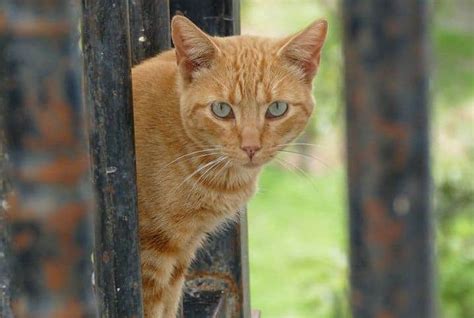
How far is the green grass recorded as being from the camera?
632cm

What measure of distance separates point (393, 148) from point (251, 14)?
23.8 feet

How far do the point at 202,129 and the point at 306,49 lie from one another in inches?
14.6

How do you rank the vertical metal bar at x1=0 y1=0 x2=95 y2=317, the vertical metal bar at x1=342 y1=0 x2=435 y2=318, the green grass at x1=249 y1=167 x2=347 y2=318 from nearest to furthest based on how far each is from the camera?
the vertical metal bar at x1=342 y1=0 x2=435 y2=318 < the vertical metal bar at x1=0 y1=0 x2=95 y2=317 < the green grass at x1=249 y1=167 x2=347 y2=318

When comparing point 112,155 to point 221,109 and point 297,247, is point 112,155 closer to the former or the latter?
point 221,109

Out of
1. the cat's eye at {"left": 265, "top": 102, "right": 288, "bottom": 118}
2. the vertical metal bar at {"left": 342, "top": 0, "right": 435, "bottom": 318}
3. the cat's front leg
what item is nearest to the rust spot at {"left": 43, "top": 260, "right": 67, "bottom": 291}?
the vertical metal bar at {"left": 342, "top": 0, "right": 435, "bottom": 318}

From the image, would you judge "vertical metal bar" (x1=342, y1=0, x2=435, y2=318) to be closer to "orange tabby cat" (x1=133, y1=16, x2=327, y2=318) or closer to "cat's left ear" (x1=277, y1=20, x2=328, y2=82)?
"orange tabby cat" (x1=133, y1=16, x2=327, y2=318)

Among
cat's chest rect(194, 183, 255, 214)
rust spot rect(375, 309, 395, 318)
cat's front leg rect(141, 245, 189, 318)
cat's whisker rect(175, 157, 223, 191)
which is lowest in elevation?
cat's front leg rect(141, 245, 189, 318)

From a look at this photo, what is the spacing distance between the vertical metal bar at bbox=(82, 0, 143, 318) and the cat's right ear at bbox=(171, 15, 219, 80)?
0.68m

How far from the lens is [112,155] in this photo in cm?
172

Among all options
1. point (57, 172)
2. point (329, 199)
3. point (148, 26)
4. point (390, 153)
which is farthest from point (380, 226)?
point (329, 199)

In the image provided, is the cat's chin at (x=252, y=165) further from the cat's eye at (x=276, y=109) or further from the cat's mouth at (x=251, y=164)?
the cat's eye at (x=276, y=109)

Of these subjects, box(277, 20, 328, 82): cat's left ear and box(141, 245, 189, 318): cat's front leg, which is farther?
box(277, 20, 328, 82): cat's left ear

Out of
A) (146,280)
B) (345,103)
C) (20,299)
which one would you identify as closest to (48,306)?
(20,299)

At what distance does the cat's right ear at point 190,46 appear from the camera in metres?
2.40
